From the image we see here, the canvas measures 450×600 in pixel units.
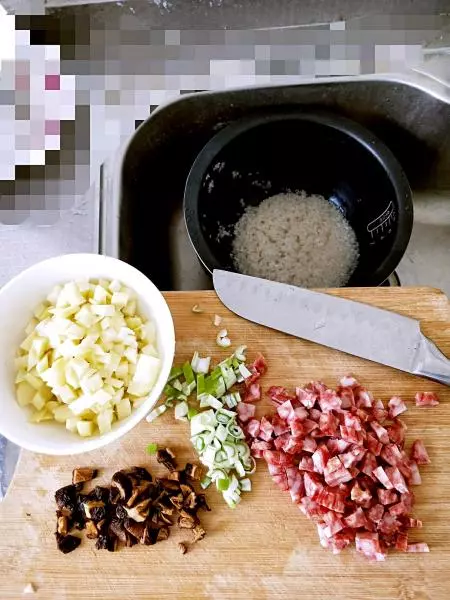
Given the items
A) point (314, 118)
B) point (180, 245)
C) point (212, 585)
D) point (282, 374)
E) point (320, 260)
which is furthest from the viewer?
point (180, 245)

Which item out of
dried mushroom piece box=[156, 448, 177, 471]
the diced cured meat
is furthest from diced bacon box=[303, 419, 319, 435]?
dried mushroom piece box=[156, 448, 177, 471]

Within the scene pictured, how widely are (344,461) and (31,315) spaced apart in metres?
0.53

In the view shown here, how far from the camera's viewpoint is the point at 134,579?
2.98 feet

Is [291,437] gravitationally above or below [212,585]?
above

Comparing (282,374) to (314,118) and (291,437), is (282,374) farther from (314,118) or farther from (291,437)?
(314,118)

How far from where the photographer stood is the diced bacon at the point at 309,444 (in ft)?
3.11

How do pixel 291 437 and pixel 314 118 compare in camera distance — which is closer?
pixel 291 437

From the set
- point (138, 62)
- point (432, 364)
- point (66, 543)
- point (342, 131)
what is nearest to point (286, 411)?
point (432, 364)

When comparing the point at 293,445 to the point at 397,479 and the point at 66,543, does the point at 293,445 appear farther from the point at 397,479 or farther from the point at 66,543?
the point at 66,543

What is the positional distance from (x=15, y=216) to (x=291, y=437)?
0.70m

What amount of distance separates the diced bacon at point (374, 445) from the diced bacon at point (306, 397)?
0.10 metres

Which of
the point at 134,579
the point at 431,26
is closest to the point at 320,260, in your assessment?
the point at 431,26

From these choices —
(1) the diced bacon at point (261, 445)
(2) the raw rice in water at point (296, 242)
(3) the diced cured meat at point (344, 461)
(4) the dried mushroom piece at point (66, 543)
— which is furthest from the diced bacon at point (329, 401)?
(4) the dried mushroom piece at point (66, 543)

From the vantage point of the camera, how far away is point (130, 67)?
1.31 meters
